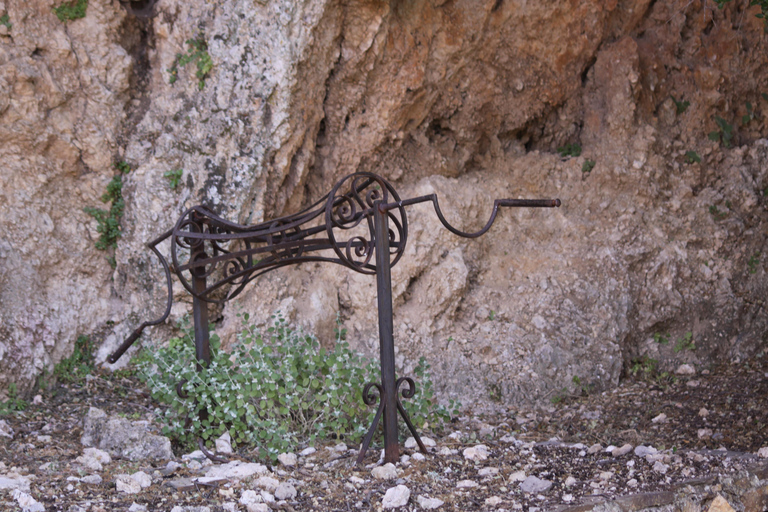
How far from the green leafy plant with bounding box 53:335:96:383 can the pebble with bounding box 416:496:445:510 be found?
283 centimetres

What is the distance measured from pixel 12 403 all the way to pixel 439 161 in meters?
3.49

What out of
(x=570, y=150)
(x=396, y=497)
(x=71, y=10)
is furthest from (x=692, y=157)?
(x=71, y=10)

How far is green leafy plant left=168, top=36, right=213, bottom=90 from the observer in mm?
4723

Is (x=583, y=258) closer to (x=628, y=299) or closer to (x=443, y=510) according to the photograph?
(x=628, y=299)

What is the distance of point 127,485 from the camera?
299cm

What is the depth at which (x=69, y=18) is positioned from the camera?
15.5 feet

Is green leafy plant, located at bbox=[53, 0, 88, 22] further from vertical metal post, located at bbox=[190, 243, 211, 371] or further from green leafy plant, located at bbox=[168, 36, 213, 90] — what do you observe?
vertical metal post, located at bbox=[190, 243, 211, 371]

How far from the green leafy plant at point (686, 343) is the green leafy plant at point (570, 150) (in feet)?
5.67

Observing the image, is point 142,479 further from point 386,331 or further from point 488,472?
point 488,472

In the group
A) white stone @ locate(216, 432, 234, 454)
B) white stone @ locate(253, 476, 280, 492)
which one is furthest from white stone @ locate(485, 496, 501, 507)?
white stone @ locate(216, 432, 234, 454)

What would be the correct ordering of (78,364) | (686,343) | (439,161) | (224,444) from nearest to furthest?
(224,444), (78,364), (686,343), (439,161)

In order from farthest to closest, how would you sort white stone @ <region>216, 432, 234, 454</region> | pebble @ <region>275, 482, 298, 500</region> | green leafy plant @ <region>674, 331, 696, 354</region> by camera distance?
1. green leafy plant @ <region>674, 331, 696, 354</region>
2. white stone @ <region>216, 432, 234, 454</region>
3. pebble @ <region>275, 482, 298, 500</region>

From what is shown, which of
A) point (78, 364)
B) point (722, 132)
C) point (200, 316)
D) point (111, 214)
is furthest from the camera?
point (722, 132)

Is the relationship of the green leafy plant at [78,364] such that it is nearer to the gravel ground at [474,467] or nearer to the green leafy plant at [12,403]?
the gravel ground at [474,467]
